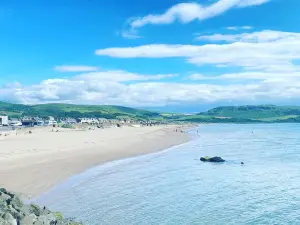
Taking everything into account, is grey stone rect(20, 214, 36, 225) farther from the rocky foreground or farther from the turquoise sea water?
the turquoise sea water

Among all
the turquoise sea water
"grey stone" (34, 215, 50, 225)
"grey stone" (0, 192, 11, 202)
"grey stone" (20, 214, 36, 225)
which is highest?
"grey stone" (0, 192, 11, 202)

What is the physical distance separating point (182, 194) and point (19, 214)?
1796cm

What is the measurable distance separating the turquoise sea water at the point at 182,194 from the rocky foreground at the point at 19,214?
4.87 metres

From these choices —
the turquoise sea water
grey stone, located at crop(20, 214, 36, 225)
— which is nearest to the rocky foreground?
grey stone, located at crop(20, 214, 36, 225)

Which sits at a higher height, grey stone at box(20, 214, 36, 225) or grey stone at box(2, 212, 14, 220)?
grey stone at box(2, 212, 14, 220)

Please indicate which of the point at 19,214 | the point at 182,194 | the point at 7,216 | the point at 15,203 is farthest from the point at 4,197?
the point at 182,194

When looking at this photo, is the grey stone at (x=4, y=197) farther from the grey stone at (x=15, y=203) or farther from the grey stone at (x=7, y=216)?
the grey stone at (x=7, y=216)

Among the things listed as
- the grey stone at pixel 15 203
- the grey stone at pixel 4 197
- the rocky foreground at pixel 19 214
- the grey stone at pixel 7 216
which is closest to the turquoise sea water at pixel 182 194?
the rocky foreground at pixel 19 214

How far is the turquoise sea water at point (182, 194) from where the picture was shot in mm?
29344

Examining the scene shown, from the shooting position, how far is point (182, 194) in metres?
36.7

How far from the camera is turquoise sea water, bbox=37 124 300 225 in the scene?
1155 inches

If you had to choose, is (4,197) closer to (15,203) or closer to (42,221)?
(15,203)

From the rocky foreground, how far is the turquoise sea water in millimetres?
4867

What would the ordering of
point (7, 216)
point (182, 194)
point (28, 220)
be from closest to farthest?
point (7, 216) → point (28, 220) → point (182, 194)
